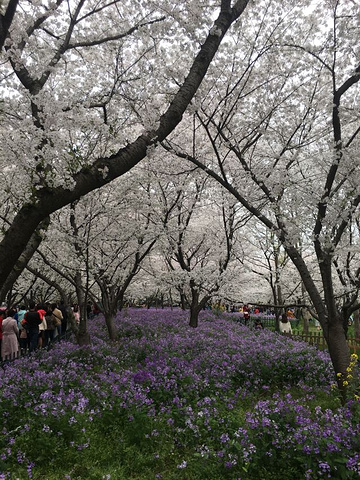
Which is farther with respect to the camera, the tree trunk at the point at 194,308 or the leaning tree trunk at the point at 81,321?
the tree trunk at the point at 194,308

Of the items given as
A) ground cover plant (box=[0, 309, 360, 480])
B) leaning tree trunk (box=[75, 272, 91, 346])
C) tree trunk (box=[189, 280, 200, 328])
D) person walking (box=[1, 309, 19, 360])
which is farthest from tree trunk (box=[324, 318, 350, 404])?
person walking (box=[1, 309, 19, 360])

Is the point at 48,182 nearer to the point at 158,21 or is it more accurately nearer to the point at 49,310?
the point at 158,21

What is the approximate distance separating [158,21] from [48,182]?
14.2 feet

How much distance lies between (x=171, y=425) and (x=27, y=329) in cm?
858

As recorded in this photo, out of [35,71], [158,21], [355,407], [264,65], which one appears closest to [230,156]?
[264,65]

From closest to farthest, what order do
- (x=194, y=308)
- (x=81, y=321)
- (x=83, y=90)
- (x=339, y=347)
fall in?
1. (x=339, y=347)
2. (x=83, y=90)
3. (x=81, y=321)
4. (x=194, y=308)

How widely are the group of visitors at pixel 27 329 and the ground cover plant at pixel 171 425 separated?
102 inches

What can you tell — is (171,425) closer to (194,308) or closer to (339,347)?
(339,347)

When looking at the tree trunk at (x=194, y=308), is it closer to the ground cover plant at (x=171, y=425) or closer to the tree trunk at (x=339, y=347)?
the ground cover plant at (x=171, y=425)

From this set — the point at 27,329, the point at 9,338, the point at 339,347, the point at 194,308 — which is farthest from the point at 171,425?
the point at 194,308

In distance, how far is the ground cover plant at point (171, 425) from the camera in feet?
13.9

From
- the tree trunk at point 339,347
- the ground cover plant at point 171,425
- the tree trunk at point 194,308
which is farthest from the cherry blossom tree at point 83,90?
the tree trunk at point 194,308

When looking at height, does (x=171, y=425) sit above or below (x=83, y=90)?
below

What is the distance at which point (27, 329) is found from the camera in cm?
1253
